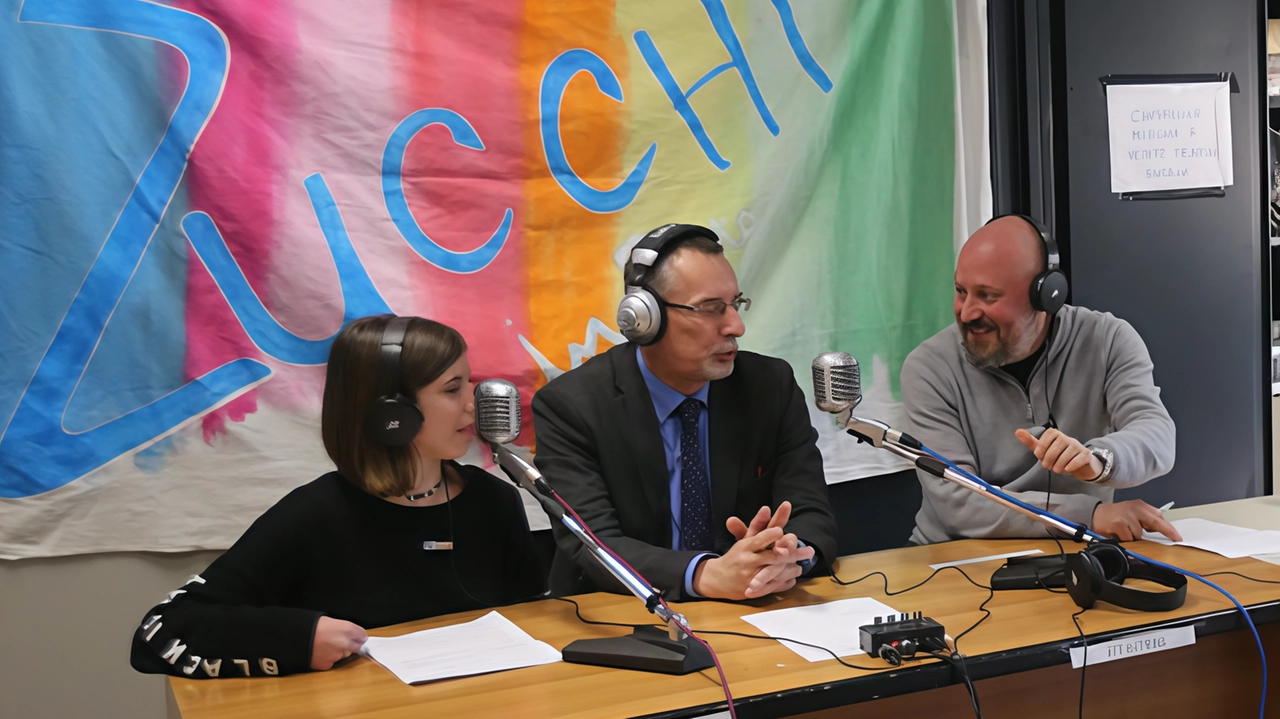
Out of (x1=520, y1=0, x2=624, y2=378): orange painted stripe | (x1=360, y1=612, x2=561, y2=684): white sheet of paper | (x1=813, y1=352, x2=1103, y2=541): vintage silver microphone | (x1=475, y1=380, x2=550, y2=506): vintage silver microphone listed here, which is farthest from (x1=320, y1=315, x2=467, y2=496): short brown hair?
(x1=520, y1=0, x2=624, y2=378): orange painted stripe

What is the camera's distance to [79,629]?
7.57ft

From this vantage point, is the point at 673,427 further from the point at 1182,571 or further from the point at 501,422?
the point at 1182,571

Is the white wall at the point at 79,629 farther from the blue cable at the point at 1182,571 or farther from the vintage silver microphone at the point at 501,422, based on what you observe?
the blue cable at the point at 1182,571

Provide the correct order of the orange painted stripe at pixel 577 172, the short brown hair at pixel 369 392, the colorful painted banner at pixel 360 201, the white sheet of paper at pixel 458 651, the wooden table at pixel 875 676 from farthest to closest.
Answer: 1. the orange painted stripe at pixel 577 172
2. the colorful painted banner at pixel 360 201
3. the short brown hair at pixel 369 392
4. the white sheet of paper at pixel 458 651
5. the wooden table at pixel 875 676

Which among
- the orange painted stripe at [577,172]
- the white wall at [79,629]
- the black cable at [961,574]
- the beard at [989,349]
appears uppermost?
the orange painted stripe at [577,172]

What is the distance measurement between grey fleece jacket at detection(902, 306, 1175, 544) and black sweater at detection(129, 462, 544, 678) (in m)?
0.96

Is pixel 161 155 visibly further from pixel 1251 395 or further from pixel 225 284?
pixel 1251 395

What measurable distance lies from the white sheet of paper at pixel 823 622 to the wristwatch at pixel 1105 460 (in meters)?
0.55

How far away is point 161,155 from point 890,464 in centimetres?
213

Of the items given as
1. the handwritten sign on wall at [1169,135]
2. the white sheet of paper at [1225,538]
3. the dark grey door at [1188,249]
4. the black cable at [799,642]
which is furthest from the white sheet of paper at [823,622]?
the handwritten sign on wall at [1169,135]

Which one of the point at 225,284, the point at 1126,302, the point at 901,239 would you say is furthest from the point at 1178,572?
the point at 225,284

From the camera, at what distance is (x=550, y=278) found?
8.64ft

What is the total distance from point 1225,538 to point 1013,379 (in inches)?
21.2

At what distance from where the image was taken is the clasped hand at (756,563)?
5.54 ft
